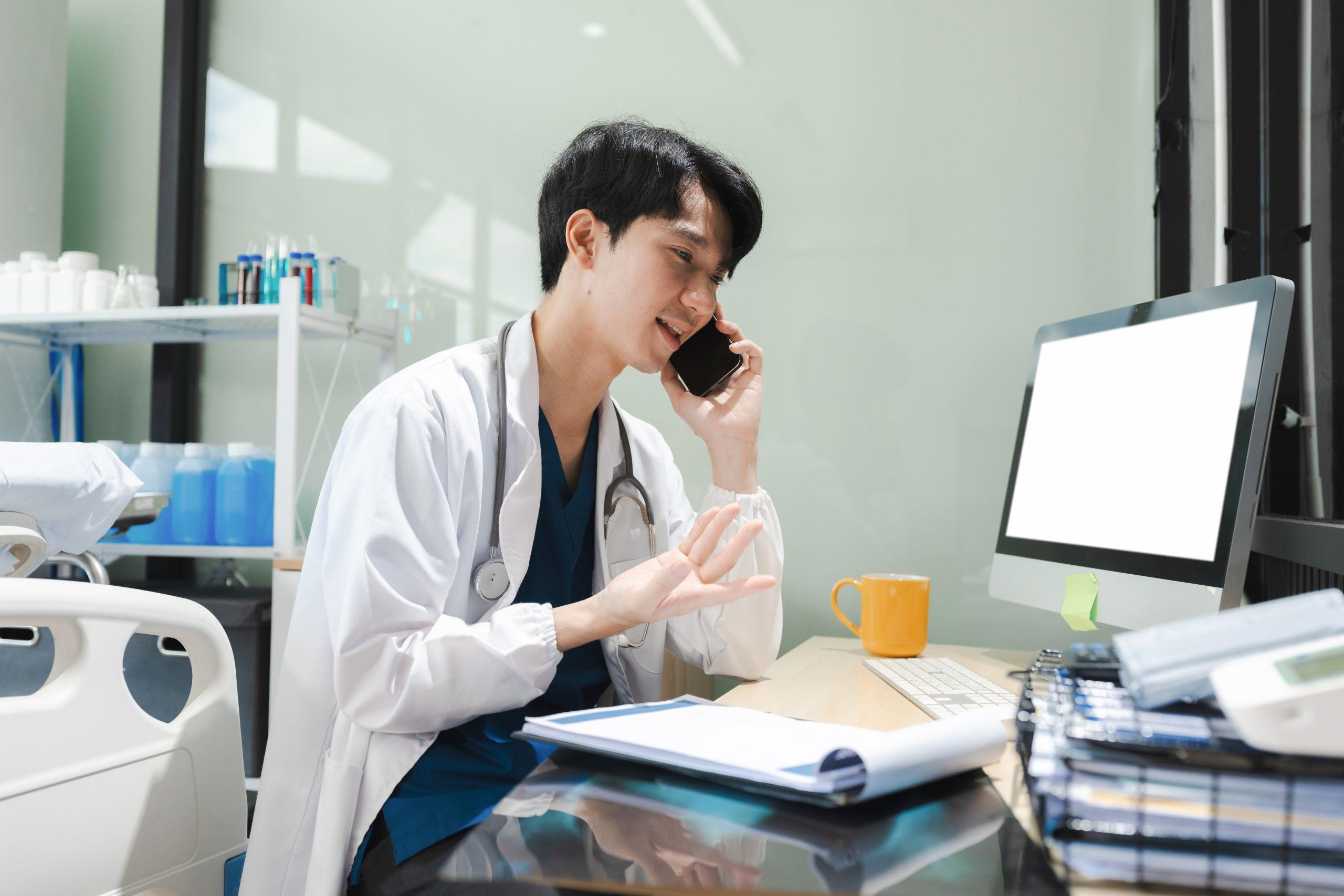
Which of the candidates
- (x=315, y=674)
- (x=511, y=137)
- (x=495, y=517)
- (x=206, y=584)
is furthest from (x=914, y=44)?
(x=206, y=584)

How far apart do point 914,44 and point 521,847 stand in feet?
5.77

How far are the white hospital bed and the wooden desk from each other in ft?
1.84

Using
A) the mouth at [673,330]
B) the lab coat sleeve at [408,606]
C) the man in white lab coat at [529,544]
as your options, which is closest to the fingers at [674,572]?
the man in white lab coat at [529,544]

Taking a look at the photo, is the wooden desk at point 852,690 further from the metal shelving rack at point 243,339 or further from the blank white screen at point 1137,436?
the metal shelving rack at point 243,339

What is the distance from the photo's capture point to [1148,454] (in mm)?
1083

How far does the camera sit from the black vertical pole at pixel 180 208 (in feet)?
7.39

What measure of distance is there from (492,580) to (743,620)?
36cm

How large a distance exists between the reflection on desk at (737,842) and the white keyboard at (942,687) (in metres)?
0.29

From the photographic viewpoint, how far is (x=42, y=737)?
82 centimetres

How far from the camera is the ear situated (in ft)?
4.01

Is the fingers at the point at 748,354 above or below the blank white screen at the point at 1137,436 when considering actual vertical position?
above

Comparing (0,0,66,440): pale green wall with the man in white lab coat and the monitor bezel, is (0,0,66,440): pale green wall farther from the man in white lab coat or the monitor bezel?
the monitor bezel

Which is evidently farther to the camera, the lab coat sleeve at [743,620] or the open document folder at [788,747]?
the lab coat sleeve at [743,620]

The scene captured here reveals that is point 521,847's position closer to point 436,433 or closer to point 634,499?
point 436,433
